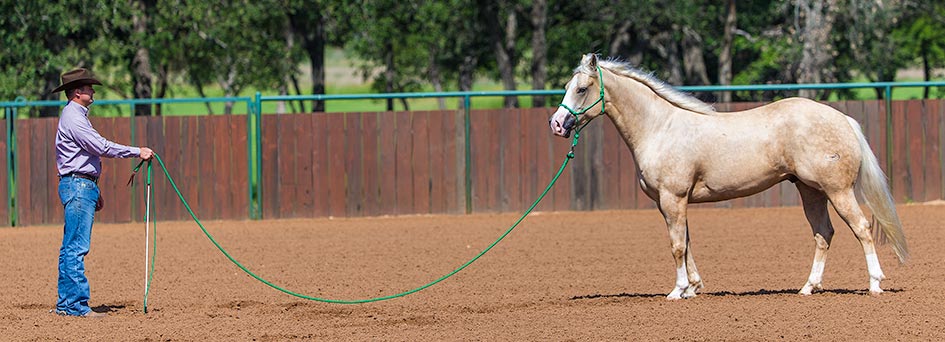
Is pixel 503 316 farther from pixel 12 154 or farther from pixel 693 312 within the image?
pixel 12 154

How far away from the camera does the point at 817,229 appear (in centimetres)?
1017

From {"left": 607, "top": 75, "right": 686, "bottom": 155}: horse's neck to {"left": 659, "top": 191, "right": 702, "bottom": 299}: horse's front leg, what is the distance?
1.78 feet

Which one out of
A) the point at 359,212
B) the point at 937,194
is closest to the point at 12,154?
the point at 359,212

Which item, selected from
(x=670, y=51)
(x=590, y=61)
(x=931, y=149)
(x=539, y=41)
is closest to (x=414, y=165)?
(x=931, y=149)

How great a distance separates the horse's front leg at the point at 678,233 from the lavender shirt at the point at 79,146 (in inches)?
165

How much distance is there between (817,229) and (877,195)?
574 millimetres

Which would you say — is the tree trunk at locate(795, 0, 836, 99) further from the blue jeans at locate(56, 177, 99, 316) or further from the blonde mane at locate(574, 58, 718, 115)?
the blue jeans at locate(56, 177, 99, 316)

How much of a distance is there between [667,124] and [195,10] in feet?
57.9

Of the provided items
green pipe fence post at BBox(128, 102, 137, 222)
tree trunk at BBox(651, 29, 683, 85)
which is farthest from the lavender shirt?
tree trunk at BBox(651, 29, 683, 85)

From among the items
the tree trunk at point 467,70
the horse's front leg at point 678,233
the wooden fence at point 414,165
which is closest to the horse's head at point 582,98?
the horse's front leg at point 678,233

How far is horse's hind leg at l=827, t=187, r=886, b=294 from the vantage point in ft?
31.9

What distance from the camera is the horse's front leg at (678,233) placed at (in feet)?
32.2

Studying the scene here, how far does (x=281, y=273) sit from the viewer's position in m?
12.5

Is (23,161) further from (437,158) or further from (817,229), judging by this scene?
(817,229)
